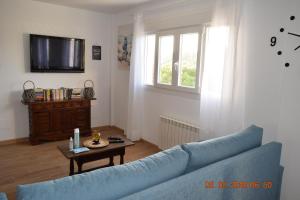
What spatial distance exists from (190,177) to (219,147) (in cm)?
42

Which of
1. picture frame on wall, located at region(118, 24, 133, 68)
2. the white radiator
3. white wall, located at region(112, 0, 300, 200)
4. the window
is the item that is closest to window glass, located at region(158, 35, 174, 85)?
the window

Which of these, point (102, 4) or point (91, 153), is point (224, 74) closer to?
point (91, 153)

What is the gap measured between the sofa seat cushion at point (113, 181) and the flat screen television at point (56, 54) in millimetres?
3499

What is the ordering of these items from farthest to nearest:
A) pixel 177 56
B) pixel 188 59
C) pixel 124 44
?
pixel 124 44, pixel 177 56, pixel 188 59

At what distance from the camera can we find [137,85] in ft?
13.6

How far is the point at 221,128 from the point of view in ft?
8.71

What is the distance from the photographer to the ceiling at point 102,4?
151 inches

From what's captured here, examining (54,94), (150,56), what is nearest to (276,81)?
(150,56)

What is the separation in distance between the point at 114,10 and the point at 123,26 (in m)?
0.35

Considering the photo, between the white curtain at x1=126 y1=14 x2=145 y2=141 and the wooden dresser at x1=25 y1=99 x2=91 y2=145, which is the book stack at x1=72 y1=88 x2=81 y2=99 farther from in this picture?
the white curtain at x1=126 y1=14 x2=145 y2=141

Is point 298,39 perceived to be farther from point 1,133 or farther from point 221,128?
point 1,133

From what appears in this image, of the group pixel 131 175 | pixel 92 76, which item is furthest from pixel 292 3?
pixel 92 76

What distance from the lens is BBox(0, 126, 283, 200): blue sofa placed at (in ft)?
3.49

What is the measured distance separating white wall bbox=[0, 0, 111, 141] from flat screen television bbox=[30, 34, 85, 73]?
127 millimetres
